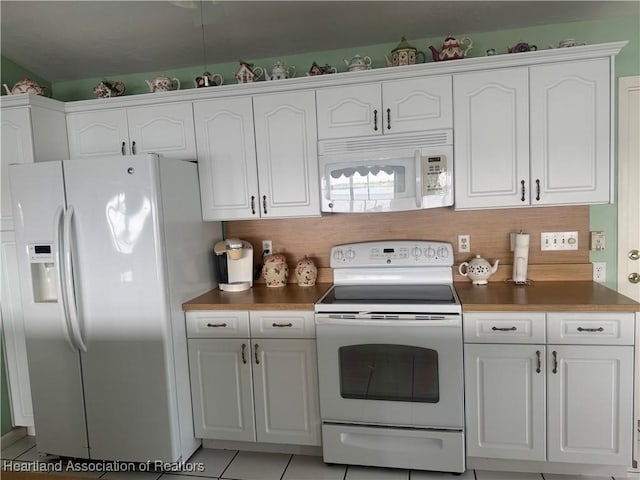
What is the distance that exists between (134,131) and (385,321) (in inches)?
77.3

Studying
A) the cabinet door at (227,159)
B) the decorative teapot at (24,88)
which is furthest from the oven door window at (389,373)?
the decorative teapot at (24,88)

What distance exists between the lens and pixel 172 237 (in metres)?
2.30

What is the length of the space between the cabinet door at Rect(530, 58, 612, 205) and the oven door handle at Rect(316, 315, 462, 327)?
889 millimetres

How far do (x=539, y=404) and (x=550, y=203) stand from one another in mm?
1041

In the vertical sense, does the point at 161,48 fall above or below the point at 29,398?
above

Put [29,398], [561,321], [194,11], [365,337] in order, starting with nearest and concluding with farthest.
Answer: [561,321]
[365,337]
[194,11]
[29,398]

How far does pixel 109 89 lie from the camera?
277 centimetres

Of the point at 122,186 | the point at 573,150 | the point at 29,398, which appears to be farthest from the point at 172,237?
the point at 573,150

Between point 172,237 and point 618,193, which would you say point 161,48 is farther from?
point 618,193

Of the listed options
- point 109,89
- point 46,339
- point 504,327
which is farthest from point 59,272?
point 504,327

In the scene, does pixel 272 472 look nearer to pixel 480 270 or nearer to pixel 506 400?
pixel 506 400

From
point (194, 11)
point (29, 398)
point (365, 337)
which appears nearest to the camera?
point (365, 337)

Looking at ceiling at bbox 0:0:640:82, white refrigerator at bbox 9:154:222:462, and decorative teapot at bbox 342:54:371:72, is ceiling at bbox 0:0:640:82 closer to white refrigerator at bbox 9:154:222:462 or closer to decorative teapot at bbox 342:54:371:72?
decorative teapot at bbox 342:54:371:72

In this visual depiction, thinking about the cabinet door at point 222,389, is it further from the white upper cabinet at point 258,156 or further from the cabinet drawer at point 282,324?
the white upper cabinet at point 258,156
